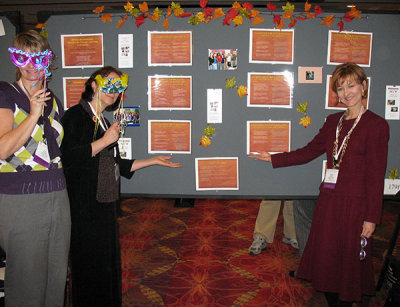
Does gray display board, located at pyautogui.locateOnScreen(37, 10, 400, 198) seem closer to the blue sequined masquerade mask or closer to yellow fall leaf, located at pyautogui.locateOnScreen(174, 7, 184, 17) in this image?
yellow fall leaf, located at pyautogui.locateOnScreen(174, 7, 184, 17)

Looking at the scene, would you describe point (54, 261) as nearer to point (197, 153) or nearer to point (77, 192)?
point (77, 192)

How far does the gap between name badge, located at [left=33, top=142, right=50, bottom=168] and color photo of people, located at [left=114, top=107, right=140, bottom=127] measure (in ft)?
2.37

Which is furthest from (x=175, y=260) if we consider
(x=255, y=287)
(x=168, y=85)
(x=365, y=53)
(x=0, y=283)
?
(x=365, y=53)

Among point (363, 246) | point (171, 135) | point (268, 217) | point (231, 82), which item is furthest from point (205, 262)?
point (231, 82)

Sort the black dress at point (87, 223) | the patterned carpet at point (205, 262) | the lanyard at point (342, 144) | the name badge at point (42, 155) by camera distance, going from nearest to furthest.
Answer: the name badge at point (42, 155), the black dress at point (87, 223), the lanyard at point (342, 144), the patterned carpet at point (205, 262)

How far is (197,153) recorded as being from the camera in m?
2.17

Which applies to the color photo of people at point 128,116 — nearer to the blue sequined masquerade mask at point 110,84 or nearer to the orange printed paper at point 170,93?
the orange printed paper at point 170,93

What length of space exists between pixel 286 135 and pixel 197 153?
0.65 meters

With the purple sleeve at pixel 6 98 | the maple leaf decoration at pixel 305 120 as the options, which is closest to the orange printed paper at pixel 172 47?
the maple leaf decoration at pixel 305 120

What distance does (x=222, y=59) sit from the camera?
2090 mm

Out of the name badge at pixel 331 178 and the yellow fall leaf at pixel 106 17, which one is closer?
the name badge at pixel 331 178

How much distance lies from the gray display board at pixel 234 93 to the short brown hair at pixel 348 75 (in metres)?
0.27

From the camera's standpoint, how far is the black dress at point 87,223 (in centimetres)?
169

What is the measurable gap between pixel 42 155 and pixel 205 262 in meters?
2.11
